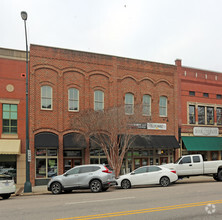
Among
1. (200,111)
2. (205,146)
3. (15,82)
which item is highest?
(15,82)

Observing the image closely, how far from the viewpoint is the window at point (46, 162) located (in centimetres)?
2305

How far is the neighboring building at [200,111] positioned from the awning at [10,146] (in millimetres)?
14715

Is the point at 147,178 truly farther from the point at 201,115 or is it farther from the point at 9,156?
the point at 201,115

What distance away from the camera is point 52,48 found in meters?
24.3

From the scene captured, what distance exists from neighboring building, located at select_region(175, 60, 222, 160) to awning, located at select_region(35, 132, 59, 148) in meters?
12.0

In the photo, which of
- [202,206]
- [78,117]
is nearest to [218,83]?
[78,117]

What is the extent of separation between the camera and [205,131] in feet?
98.2

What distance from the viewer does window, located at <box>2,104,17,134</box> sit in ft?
73.0

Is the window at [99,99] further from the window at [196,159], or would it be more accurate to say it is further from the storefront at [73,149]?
the window at [196,159]

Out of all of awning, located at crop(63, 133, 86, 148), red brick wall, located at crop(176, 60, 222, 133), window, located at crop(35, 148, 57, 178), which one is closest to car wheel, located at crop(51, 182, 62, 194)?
window, located at crop(35, 148, 57, 178)

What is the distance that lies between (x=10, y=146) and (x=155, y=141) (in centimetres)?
1187

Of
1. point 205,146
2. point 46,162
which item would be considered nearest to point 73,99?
point 46,162

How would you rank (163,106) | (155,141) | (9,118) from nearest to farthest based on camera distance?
1. (9,118)
2. (155,141)
3. (163,106)

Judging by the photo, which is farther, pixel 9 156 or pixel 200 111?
pixel 200 111
